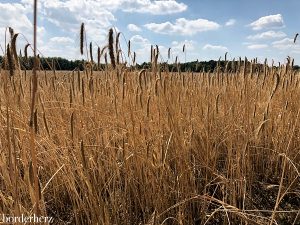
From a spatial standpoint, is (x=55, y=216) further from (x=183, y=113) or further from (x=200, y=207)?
(x=183, y=113)

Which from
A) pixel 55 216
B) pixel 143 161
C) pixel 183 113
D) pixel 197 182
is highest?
pixel 183 113

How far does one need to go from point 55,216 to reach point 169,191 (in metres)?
0.55

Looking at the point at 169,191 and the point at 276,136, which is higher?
the point at 276,136

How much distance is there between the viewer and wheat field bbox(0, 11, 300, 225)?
1.44 m

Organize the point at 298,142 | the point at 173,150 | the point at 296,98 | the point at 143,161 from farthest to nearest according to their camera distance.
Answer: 1. the point at 296,98
2. the point at 298,142
3. the point at 173,150
4. the point at 143,161

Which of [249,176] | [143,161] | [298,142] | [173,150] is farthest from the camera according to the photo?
[298,142]

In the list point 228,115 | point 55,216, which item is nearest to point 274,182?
point 228,115

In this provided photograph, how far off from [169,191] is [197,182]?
0.83 ft

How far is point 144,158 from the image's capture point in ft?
5.41

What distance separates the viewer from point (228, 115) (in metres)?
2.43

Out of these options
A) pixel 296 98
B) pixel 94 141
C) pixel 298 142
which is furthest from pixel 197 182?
pixel 296 98

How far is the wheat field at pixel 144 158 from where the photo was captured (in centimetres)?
144

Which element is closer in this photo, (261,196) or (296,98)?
(261,196)

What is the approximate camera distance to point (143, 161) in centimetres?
167
